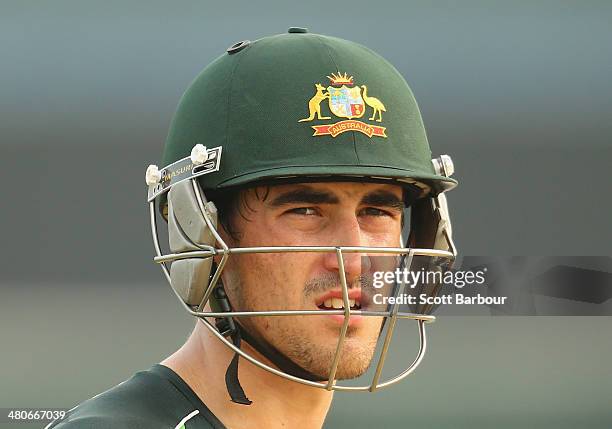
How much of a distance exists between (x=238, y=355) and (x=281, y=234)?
0.81ft

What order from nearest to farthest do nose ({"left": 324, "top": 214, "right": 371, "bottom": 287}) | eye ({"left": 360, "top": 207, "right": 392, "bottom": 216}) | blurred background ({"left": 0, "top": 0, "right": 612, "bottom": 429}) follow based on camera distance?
nose ({"left": 324, "top": 214, "right": 371, "bottom": 287}), eye ({"left": 360, "top": 207, "right": 392, "bottom": 216}), blurred background ({"left": 0, "top": 0, "right": 612, "bottom": 429})

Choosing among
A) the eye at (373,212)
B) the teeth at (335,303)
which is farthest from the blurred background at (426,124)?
the teeth at (335,303)

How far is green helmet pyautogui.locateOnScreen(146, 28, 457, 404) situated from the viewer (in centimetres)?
206

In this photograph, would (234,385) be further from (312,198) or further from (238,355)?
(312,198)

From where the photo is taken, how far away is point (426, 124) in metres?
3.44

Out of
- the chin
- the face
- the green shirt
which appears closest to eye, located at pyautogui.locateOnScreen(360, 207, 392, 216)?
the face

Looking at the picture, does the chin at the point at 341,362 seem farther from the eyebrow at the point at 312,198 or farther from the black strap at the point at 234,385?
the eyebrow at the point at 312,198

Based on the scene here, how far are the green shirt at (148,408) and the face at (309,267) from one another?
18 centimetres

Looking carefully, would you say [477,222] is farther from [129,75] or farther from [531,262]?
[129,75]

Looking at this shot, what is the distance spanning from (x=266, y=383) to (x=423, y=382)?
4.27 feet

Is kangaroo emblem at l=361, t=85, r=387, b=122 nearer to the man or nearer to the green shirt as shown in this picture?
the man

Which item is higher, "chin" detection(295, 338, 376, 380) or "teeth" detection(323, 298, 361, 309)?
"teeth" detection(323, 298, 361, 309)

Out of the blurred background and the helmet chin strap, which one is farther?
the blurred background

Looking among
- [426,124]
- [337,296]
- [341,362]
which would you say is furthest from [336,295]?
[426,124]
